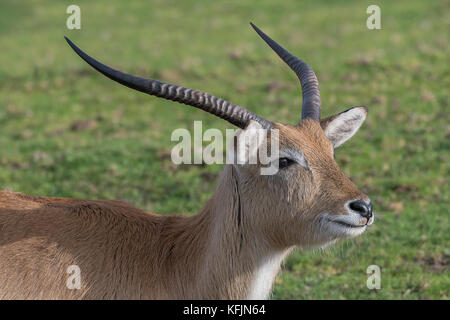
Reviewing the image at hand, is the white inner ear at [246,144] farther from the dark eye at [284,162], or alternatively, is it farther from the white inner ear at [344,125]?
the white inner ear at [344,125]

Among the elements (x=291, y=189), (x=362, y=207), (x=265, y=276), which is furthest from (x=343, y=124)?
(x=265, y=276)

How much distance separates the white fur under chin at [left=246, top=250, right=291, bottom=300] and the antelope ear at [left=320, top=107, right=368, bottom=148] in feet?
4.35

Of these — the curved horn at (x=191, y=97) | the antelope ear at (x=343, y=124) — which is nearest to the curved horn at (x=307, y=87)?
the antelope ear at (x=343, y=124)

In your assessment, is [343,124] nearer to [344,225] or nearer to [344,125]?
[344,125]

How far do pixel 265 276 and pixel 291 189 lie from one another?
0.83 m

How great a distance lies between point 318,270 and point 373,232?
4.39 ft

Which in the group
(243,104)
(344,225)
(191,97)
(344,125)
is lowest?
(344,225)

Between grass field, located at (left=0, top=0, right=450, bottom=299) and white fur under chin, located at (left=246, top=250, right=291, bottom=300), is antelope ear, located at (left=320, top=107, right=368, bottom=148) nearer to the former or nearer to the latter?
white fur under chin, located at (left=246, top=250, right=291, bottom=300)

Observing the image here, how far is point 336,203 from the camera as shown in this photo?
19.9 ft

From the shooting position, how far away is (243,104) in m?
16.3

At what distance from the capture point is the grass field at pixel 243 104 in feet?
32.3

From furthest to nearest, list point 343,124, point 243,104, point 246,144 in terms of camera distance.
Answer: point 243,104, point 343,124, point 246,144

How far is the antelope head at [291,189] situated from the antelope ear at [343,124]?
0.58 meters
